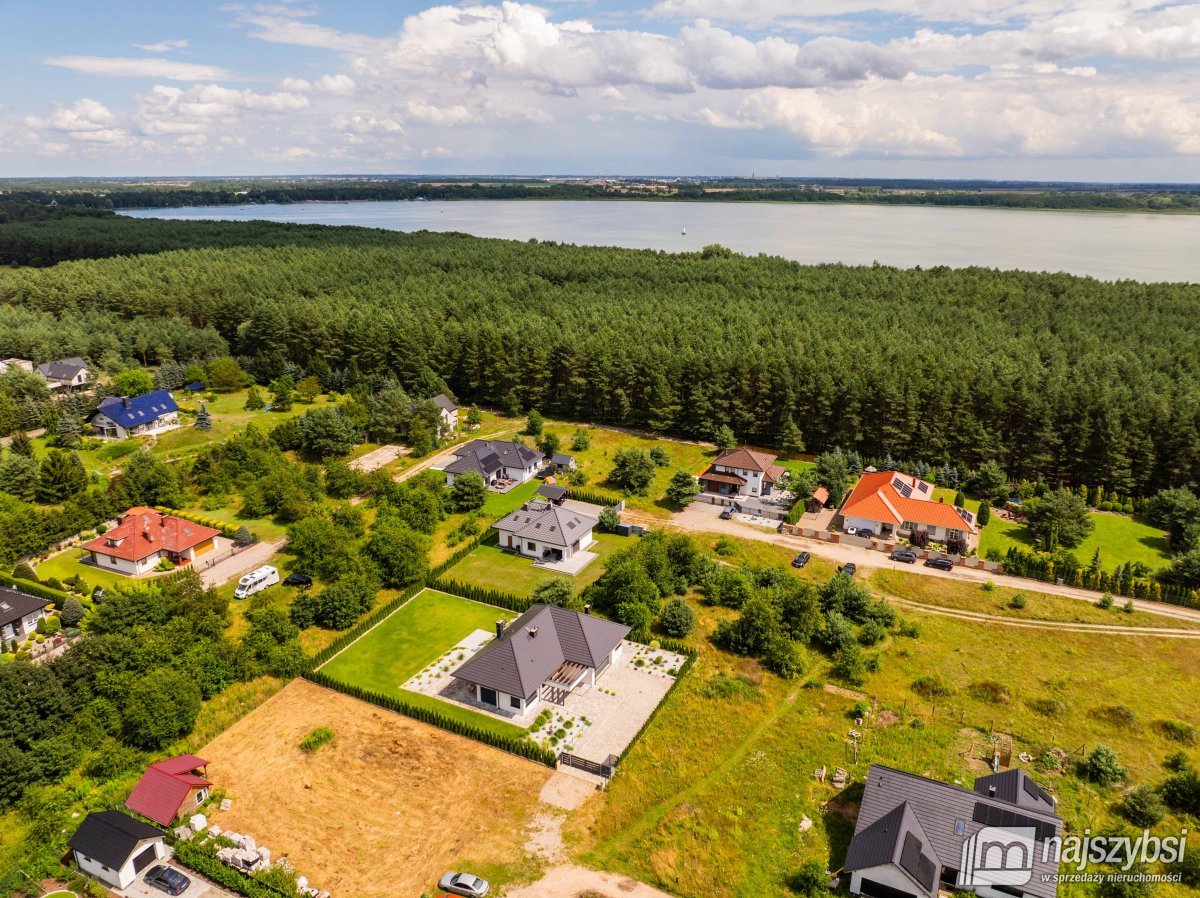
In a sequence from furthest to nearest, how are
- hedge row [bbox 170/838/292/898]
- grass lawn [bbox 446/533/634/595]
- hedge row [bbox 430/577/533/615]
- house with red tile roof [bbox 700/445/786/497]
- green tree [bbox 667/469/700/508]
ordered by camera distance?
house with red tile roof [bbox 700/445/786/497] → green tree [bbox 667/469/700/508] → grass lawn [bbox 446/533/634/595] → hedge row [bbox 430/577/533/615] → hedge row [bbox 170/838/292/898]

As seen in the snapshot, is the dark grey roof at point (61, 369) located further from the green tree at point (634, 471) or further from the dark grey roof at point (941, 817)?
the dark grey roof at point (941, 817)

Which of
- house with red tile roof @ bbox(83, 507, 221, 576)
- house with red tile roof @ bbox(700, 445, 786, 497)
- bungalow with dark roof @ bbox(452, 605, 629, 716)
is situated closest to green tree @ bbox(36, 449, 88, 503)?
house with red tile roof @ bbox(83, 507, 221, 576)

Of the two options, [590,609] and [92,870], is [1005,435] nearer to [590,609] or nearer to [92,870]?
[590,609]

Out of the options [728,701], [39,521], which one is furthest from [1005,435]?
[39,521]

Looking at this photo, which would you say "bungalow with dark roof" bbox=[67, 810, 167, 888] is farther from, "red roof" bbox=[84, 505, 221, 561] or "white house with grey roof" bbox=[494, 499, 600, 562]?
"white house with grey roof" bbox=[494, 499, 600, 562]

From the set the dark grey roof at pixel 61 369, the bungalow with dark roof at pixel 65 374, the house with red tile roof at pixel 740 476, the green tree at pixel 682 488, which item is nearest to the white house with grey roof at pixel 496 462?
the green tree at pixel 682 488
